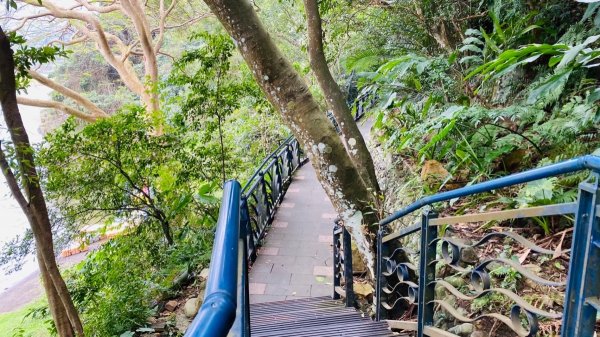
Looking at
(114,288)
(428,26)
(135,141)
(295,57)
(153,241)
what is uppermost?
(295,57)

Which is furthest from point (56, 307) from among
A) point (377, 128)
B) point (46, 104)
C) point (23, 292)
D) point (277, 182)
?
point (23, 292)

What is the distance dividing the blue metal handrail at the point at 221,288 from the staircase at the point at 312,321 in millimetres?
1613

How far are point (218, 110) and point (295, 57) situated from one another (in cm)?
742

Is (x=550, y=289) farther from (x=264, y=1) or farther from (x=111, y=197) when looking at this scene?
(x=264, y=1)

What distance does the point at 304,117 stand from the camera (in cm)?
264

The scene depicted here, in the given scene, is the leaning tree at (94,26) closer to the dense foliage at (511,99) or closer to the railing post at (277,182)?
the railing post at (277,182)

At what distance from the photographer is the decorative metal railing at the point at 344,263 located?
2.98 m

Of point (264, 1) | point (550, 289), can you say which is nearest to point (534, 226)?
point (550, 289)

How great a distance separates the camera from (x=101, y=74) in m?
16.6

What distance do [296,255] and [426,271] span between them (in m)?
3.08

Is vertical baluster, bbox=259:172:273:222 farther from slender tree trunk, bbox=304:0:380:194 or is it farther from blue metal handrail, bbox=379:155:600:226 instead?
blue metal handrail, bbox=379:155:600:226

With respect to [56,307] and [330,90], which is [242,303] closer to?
[56,307]

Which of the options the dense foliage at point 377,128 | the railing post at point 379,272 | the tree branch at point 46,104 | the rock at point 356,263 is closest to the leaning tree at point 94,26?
the tree branch at point 46,104

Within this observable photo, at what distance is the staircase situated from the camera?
7.59 feet
